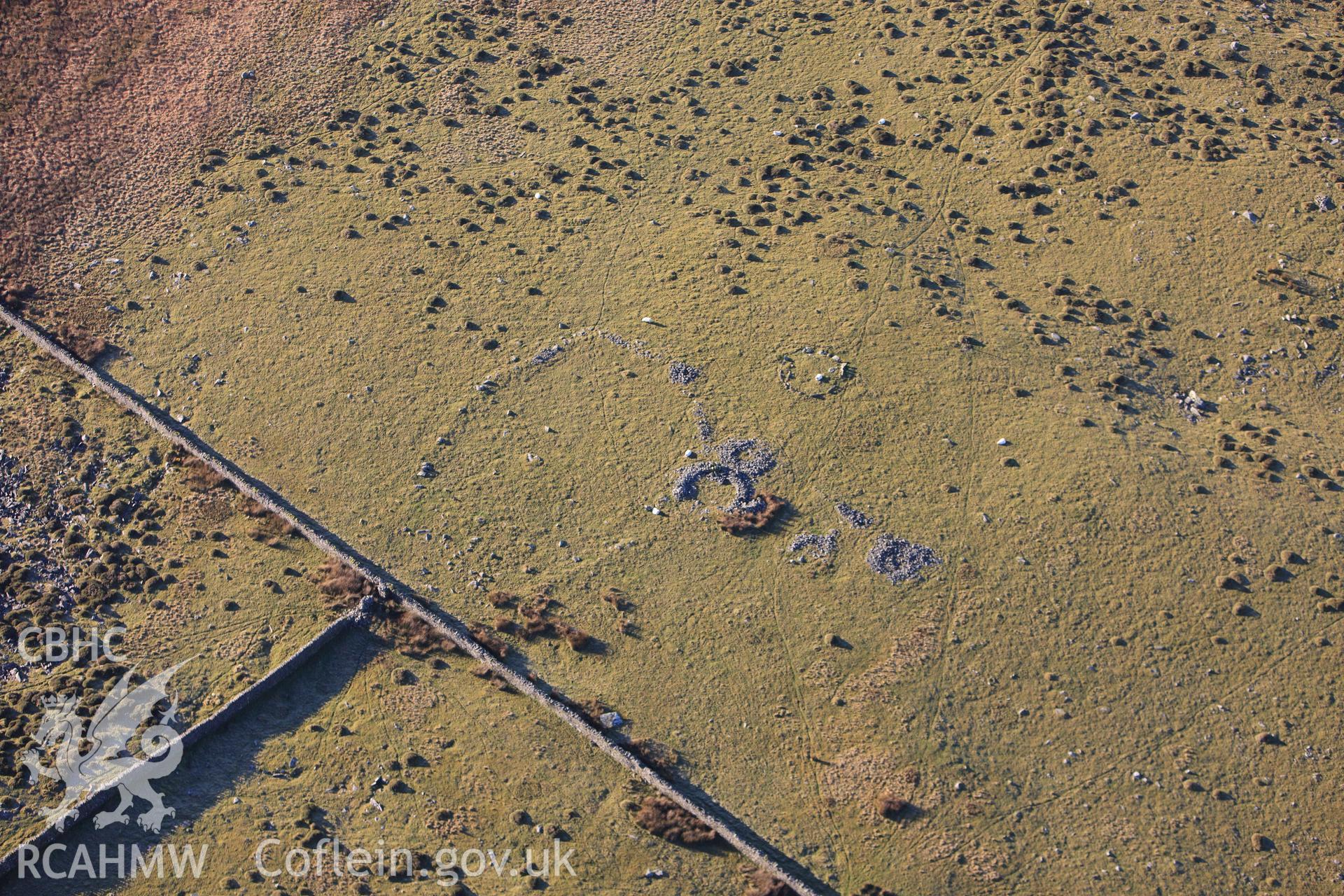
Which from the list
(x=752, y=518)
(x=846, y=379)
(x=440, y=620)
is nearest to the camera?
(x=440, y=620)

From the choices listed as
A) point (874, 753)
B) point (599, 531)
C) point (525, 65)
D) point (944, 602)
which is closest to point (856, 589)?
point (944, 602)

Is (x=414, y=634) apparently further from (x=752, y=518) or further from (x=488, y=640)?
(x=752, y=518)

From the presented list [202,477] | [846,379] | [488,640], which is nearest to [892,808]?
[488,640]

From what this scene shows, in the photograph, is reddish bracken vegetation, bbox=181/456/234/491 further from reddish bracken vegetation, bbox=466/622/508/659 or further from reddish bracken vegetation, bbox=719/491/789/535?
reddish bracken vegetation, bbox=719/491/789/535

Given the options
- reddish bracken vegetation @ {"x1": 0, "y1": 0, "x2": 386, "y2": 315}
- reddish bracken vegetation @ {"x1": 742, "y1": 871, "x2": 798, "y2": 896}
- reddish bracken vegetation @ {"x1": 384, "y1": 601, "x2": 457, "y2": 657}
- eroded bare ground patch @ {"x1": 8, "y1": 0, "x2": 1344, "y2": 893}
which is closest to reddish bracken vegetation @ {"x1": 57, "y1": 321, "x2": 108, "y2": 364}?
eroded bare ground patch @ {"x1": 8, "y1": 0, "x2": 1344, "y2": 893}

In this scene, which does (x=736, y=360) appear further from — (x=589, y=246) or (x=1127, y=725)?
(x=1127, y=725)
